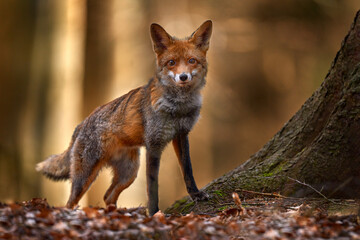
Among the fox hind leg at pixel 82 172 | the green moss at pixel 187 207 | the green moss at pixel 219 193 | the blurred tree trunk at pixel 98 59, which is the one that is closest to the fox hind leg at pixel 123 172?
the fox hind leg at pixel 82 172

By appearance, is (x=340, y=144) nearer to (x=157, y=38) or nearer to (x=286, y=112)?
(x=157, y=38)

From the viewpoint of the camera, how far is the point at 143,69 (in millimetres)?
9227

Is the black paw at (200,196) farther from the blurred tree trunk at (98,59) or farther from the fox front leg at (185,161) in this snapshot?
the blurred tree trunk at (98,59)

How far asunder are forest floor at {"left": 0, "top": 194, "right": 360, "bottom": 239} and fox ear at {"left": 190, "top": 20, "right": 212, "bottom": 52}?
2.04 meters

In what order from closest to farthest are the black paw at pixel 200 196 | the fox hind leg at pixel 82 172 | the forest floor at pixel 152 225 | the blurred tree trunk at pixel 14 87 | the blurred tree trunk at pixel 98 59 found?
the forest floor at pixel 152 225 → the black paw at pixel 200 196 → the fox hind leg at pixel 82 172 → the blurred tree trunk at pixel 14 87 → the blurred tree trunk at pixel 98 59

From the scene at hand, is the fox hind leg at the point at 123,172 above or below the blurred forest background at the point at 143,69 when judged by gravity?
below

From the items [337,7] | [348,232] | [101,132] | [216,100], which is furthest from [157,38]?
[337,7]

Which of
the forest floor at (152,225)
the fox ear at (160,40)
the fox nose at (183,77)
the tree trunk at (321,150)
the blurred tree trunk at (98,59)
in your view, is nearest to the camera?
the forest floor at (152,225)

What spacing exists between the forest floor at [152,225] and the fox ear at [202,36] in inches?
80.3

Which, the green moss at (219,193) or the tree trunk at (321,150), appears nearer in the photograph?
A: the tree trunk at (321,150)

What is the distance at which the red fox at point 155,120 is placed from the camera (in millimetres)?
4105

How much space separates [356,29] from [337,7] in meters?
5.47

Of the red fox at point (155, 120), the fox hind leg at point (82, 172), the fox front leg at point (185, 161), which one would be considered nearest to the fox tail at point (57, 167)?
the red fox at point (155, 120)

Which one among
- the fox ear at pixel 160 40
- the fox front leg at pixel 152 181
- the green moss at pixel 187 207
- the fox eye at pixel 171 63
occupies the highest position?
the fox ear at pixel 160 40
